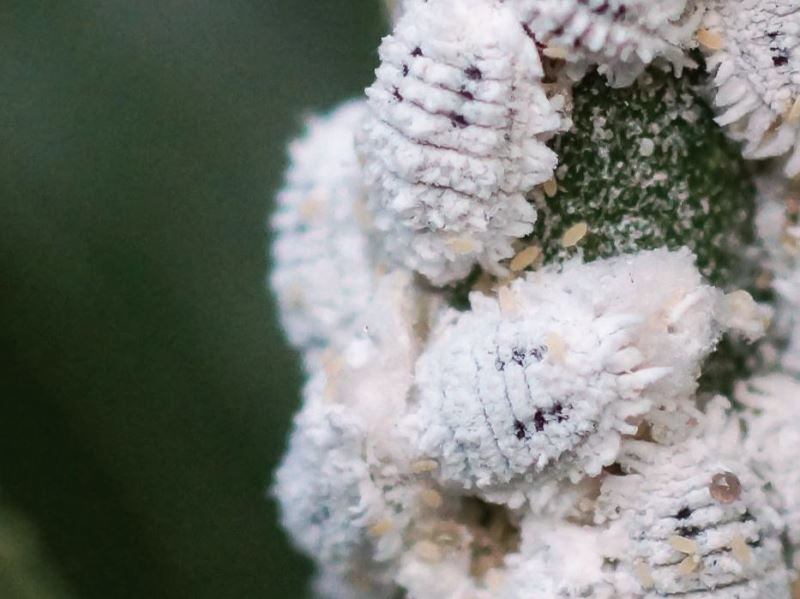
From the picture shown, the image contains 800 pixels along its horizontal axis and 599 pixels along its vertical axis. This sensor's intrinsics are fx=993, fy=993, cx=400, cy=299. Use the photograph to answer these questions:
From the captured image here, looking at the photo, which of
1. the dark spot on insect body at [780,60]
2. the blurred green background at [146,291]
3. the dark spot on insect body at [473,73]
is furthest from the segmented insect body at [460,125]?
the blurred green background at [146,291]

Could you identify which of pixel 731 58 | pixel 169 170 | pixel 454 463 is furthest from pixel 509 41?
pixel 169 170

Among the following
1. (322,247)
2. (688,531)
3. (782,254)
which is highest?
(322,247)

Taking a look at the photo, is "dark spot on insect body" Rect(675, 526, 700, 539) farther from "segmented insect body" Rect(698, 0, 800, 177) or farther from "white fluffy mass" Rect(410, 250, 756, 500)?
"segmented insect body" Rect(698, 0, 800, 177)

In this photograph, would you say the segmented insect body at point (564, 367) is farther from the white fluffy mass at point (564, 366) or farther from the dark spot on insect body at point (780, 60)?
the dark spot on insect body at point (780, 60)

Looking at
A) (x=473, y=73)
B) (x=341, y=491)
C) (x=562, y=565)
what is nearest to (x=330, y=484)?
(x=341, y=491)

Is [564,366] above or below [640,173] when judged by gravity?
below

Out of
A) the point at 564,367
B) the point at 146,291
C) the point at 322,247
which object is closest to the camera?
the point at 564,367

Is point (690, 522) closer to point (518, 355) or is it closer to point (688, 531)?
point (688, 531)

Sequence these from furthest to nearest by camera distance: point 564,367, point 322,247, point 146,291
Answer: point 146,291
point 322,247
point 564,367

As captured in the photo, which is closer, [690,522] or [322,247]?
[690,522]
